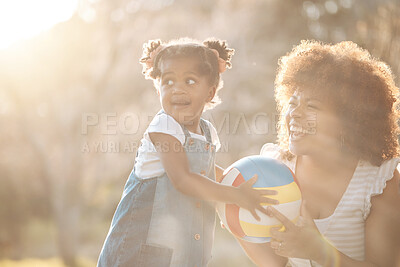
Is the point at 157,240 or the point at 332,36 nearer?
the point at 157,240

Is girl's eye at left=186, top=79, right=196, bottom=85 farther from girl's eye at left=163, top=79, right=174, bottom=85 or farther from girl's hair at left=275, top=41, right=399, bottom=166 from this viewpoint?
girl's hair at left=275, top=41, right=399, bottom=166

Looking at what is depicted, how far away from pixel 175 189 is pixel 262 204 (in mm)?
541

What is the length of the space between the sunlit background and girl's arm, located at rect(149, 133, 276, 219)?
6.14 m

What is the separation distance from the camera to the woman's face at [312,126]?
267cm

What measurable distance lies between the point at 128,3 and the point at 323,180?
7274 millimetres

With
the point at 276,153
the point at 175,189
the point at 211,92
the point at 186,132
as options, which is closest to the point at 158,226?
the point at 175,189

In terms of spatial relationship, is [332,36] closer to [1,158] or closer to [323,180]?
[323,180]

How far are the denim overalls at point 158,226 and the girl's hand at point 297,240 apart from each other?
0.50 metres

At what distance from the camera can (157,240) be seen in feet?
8.57

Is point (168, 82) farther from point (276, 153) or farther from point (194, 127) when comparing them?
point (276, 153)

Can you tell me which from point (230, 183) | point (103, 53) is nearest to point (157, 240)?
point (230, 183)

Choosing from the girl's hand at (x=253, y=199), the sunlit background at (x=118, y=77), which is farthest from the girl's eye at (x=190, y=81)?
the sunlit background at (x=118, y=77)

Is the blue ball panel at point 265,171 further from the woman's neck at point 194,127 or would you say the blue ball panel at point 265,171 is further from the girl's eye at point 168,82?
the girl's eye at point 168,82

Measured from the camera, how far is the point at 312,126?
8.74ft
